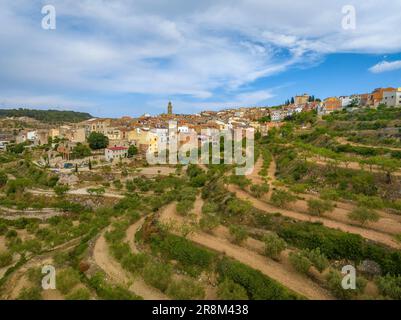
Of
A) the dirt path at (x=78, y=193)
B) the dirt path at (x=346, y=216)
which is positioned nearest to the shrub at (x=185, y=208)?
the dirt path at (x=346, y=216)

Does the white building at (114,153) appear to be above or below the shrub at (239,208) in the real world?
above

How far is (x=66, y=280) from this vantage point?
12031 mm

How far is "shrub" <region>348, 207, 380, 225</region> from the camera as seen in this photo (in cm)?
1320

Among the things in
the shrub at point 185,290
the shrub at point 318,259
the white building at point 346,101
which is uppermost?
the white building at point 346,101

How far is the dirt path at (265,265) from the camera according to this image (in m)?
10.6

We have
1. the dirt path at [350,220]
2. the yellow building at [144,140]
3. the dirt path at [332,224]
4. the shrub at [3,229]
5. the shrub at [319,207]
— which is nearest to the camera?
the dirt path at [332,224]

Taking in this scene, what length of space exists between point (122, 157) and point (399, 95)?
43.1m

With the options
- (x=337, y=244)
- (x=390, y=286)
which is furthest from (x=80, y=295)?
(x=390, y=286)

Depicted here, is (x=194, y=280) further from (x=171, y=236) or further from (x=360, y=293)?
(x=360, y=293)

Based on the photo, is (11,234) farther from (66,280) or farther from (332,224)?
(332,224)

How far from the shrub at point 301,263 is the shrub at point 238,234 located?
2.83 metres

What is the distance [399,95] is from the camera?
45750 millimetres

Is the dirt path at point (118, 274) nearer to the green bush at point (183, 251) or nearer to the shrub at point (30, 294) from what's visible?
the green bush at point (183, 251)
